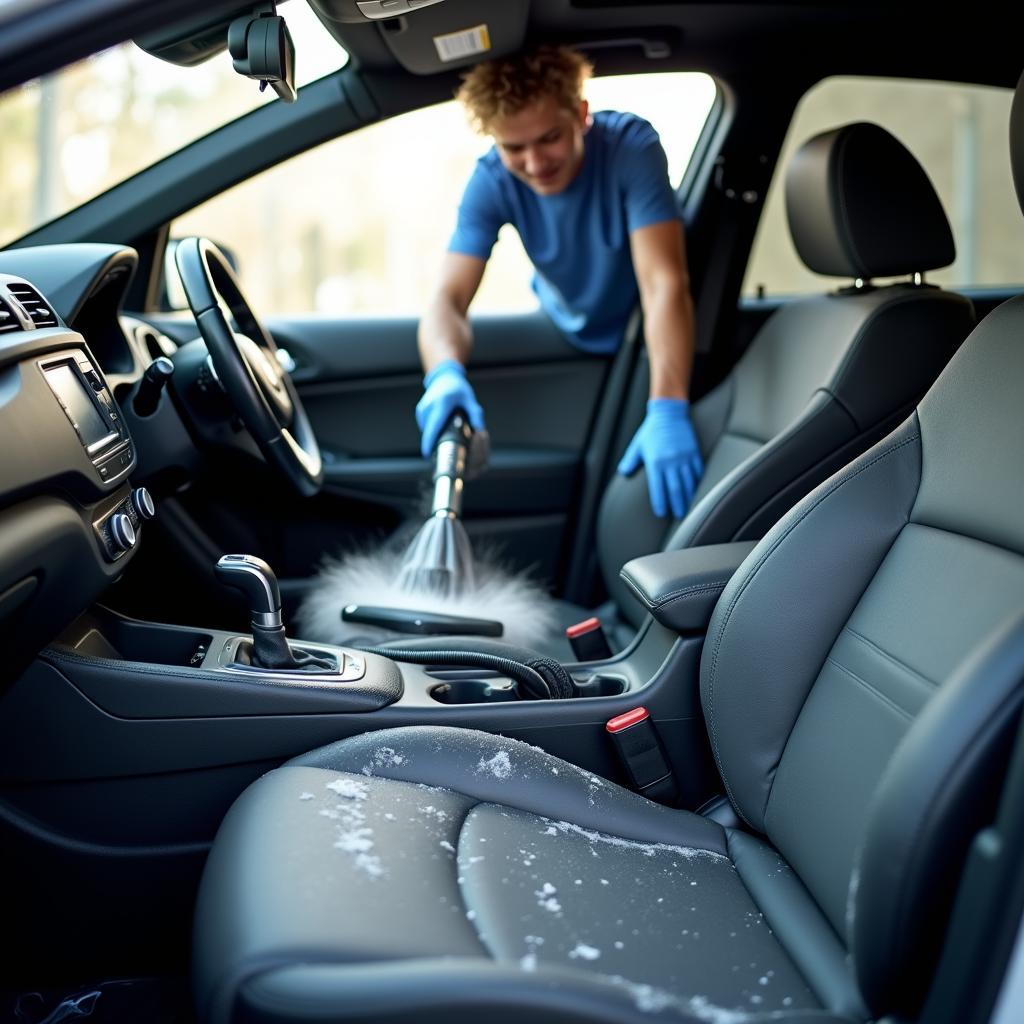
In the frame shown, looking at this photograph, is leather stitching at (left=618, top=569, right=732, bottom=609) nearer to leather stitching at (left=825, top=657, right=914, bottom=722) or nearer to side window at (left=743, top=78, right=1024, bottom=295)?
leather stitching at (left=825, top=657, right=914, bottom=722)

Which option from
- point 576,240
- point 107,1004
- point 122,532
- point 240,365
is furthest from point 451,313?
point 107,1004

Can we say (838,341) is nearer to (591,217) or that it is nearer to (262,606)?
(591,217)

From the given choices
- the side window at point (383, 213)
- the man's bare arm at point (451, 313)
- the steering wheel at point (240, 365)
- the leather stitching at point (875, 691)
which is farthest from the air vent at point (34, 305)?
the man's bare arm at point (451, 313)

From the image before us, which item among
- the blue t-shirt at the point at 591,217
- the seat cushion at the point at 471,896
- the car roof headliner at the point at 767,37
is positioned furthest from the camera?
the blue t-shirt at the point at 591,217

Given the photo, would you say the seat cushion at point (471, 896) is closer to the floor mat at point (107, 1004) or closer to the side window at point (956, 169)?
the floor mat at point (107, 1004)

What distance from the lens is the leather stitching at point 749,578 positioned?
4.92 feet

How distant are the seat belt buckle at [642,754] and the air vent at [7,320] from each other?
3.28 feet

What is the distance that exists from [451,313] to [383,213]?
7.55 meters

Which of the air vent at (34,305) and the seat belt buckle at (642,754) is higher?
the air vent at (34,305)

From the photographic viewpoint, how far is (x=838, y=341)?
2129 mm

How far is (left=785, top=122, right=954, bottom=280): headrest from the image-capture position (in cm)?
216

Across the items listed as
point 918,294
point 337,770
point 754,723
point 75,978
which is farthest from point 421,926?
point 918,294

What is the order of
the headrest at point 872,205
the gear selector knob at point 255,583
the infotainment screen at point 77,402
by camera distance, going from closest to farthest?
the infotainment screen at point 77,402
the gear selector knob at point 255,583
the headrest at point 872,205

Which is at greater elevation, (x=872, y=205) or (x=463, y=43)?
(x=463, y=43)
